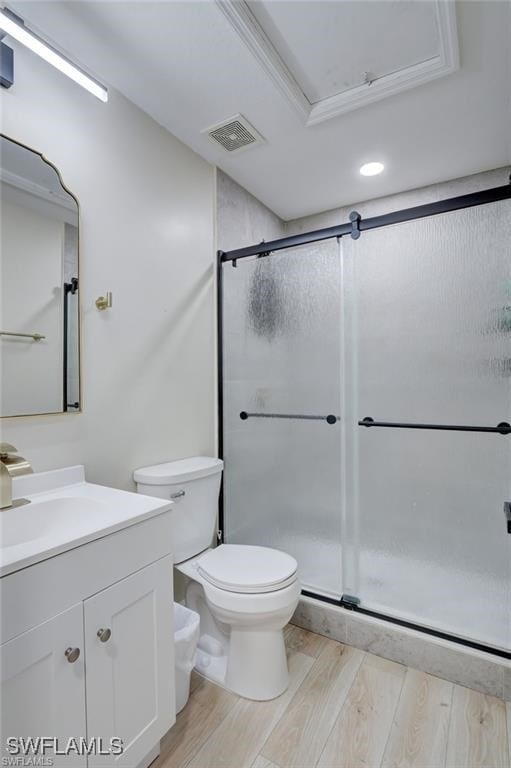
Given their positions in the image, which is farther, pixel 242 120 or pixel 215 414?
pixel 215 414

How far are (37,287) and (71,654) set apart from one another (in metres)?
1.08

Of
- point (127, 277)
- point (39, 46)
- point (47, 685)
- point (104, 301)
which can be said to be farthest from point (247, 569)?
point (39, 46)

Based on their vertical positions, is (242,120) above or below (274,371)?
above

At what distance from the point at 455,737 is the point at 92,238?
2.20 metres

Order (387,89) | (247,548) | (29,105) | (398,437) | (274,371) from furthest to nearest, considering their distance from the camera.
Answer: (274,371) → (398,437) → (247,548) → (387,89) → (29,105)

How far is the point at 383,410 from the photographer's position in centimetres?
186

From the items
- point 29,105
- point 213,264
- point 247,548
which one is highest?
point 29,105

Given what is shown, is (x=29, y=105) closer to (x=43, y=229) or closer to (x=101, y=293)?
(x=43, y=229)

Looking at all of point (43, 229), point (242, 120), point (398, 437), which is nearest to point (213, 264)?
point (242, 120)

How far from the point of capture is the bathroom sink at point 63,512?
92cm

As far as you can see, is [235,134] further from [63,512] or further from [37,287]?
[63,512]

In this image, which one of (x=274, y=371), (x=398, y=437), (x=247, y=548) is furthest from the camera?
(x=274, y=371)

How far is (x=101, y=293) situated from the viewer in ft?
5.02

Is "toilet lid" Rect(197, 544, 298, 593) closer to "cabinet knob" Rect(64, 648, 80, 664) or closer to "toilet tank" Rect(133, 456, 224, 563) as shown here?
"toilet tank" Rect(133, 456, 224, 563)
